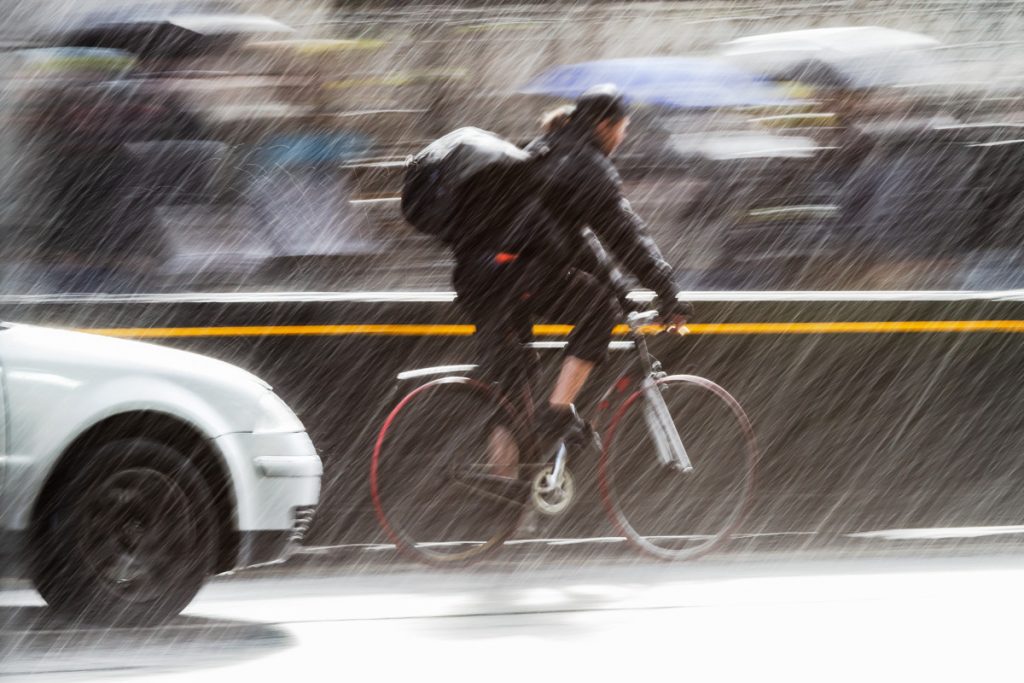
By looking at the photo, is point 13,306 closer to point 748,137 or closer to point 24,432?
point 24,432

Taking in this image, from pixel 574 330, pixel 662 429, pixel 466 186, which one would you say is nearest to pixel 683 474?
pixel 662 429

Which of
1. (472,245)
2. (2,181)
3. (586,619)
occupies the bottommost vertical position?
(586,619)

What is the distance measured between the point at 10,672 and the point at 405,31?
3442 mm

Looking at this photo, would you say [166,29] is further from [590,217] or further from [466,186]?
[590,217]

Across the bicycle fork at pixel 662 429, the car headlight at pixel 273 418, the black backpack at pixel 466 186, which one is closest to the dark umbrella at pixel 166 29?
the black backpack at pixel 466 186

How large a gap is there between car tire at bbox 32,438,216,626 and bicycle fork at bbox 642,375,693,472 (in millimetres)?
2044

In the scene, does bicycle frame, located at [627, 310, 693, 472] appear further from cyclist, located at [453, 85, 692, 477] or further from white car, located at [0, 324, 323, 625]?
white car, located at [0, 324, 323, 625]

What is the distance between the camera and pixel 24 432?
517 centimetres

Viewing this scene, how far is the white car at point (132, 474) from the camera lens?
17.1 feet

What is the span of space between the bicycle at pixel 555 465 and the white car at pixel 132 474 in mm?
977

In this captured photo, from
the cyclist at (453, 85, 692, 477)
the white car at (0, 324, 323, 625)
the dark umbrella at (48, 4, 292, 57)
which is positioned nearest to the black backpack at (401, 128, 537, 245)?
the cyclist at (453, 85, 692, 477)

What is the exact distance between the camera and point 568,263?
6.32 m

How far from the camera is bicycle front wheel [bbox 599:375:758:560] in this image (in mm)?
6566

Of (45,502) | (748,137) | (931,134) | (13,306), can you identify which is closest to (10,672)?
(45,502)
